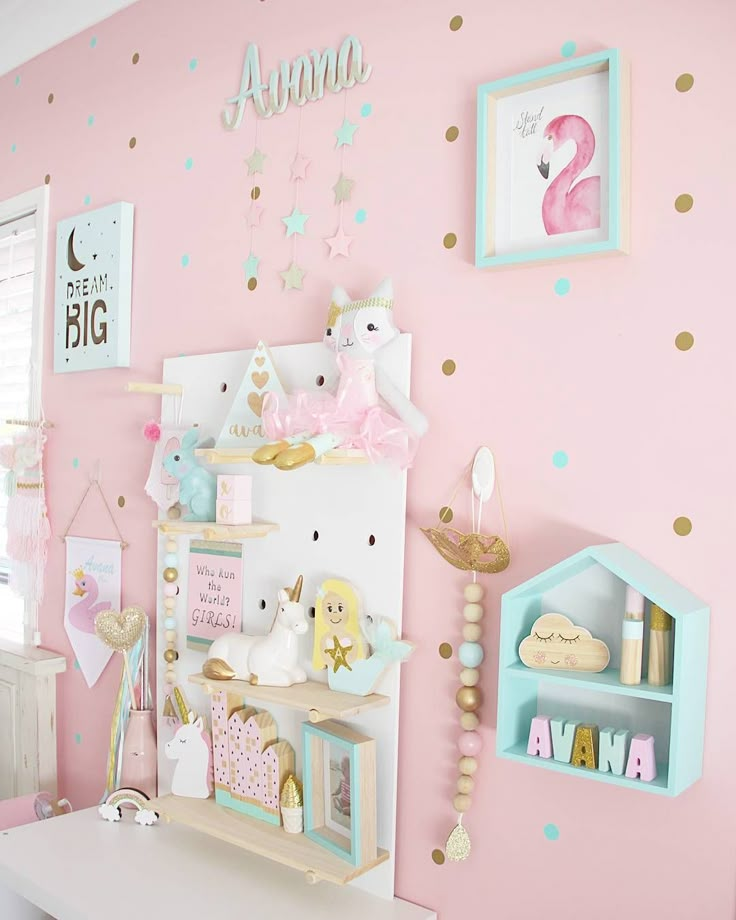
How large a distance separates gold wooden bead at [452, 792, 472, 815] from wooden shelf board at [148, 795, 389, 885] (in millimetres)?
182

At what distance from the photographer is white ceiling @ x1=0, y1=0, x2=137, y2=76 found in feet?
7.28

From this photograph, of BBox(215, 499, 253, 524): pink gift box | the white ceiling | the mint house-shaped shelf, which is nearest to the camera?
the mint house-shaped shelf

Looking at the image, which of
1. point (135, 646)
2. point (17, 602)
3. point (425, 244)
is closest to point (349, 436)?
point (425, 244)

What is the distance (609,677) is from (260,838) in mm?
710

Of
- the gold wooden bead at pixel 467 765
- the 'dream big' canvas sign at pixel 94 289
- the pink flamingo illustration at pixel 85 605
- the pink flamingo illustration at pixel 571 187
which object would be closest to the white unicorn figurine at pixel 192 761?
the pink flamingo illustration at pixel 85 605

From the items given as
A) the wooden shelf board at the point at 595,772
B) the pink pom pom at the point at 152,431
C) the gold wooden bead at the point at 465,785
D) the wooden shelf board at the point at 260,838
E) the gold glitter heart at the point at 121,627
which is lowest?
the wooden shelf board at the point at 260,838

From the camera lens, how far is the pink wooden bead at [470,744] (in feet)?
4.67

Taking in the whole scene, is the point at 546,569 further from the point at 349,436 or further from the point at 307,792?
the point at 307,792

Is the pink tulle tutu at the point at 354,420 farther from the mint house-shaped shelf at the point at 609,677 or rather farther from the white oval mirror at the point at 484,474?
the mint house-shaped shelf at the point at 609,677

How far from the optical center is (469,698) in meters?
1.42

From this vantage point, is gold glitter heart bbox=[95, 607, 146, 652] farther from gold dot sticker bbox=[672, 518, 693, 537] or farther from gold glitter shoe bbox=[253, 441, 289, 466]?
gold dot sticker bbox=[672, 518, 693, 537]

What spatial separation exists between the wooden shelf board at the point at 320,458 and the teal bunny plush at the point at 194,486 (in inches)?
4.2

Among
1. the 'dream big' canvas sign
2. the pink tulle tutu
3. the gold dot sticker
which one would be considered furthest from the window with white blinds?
the gold dot sticker

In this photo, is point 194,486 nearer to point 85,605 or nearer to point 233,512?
point 233,512
